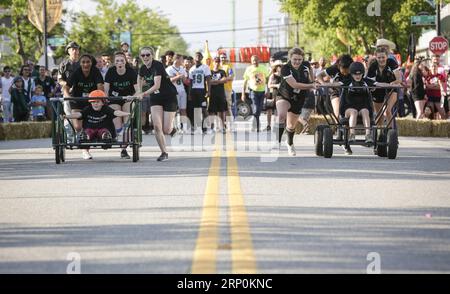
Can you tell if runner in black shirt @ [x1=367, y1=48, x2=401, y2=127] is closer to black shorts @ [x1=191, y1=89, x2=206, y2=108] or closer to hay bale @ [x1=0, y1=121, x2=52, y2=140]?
black shorts @ [x1=191, y1=89, x2=206, y2=108]

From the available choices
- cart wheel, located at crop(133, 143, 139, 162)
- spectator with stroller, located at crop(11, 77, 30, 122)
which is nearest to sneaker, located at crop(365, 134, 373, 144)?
cart wheel, located at crop(133, 143, 139, 162)

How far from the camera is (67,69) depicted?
63.6 feet

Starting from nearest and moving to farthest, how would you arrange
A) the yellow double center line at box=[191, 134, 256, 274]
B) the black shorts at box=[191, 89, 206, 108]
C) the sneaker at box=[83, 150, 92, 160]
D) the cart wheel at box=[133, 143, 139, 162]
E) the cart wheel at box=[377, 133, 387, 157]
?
the yellow double center line at box=[191, 134, 256, 274] → the cart wheel at box=[133, 143, 139, 162] → the cart wheel at box=[377, 133, 387, 157] → the sneaker at box=[83, 150, 92, 160] → the black shorts at box=[191, 89, 206, 108]

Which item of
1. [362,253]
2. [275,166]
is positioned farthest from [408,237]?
[275,166]

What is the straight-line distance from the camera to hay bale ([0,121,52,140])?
28.1 meters

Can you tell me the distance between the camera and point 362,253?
324 inches

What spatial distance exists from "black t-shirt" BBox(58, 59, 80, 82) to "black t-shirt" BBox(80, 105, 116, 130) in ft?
2.66

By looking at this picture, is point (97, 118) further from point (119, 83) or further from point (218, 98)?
point (218, 98)

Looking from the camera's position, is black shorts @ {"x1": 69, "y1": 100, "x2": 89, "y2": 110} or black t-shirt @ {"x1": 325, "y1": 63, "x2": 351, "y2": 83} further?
black t-shirt @ {"x1": 325, "y1": 63, "x2": 351, "y2": 83}

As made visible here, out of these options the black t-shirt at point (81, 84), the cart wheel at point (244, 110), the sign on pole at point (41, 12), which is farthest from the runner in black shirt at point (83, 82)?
the sign on pole at point (41, 12)

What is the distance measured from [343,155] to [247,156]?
1627 mm

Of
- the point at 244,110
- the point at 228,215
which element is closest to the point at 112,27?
the point at 244,110

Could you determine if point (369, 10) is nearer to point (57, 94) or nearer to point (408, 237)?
point (57, 94)

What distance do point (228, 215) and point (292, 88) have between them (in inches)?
342
